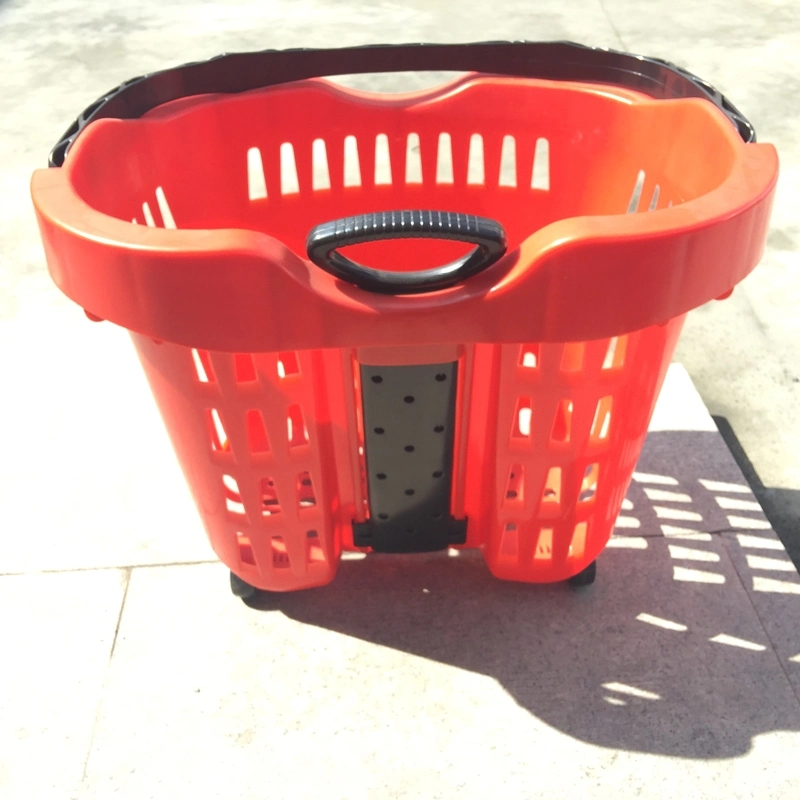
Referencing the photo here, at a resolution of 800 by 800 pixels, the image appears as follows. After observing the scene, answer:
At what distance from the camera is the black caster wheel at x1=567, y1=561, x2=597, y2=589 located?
0.91 m

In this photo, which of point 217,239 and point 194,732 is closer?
point 217,239

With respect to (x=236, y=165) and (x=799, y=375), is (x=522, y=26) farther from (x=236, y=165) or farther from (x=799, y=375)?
(x=236, y=165)

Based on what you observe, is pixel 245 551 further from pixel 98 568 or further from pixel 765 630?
pixel 765 630

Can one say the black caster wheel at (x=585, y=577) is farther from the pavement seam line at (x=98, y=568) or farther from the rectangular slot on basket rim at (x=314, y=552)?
the pavement seam line at (x=98, y=568)

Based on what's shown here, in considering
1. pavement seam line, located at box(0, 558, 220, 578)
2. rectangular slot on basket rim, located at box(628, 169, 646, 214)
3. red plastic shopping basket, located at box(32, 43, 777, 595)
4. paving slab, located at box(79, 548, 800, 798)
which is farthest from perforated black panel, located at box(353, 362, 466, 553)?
rectangular slot on basket rim, located at box(628, 169, 646, 214)

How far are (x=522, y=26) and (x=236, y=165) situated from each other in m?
1.98

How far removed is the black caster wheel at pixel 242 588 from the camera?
914 millimetres

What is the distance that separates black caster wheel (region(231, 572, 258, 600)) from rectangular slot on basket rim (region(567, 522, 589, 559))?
358 millimetres

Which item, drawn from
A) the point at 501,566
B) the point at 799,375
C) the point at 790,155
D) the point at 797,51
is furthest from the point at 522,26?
the point at 501,566

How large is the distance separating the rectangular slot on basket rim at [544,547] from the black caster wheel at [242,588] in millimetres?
321

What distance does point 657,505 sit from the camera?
1.03m

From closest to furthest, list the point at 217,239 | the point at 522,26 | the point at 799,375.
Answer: the point at 217,239, the point at 799,375, the point at 522,26

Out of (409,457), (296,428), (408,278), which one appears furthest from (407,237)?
(296,428)

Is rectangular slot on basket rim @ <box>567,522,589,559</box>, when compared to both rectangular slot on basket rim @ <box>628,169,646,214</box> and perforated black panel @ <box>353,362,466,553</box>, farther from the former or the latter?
rectangular slot on basket rim @ <box>628,169,646,214</box>
